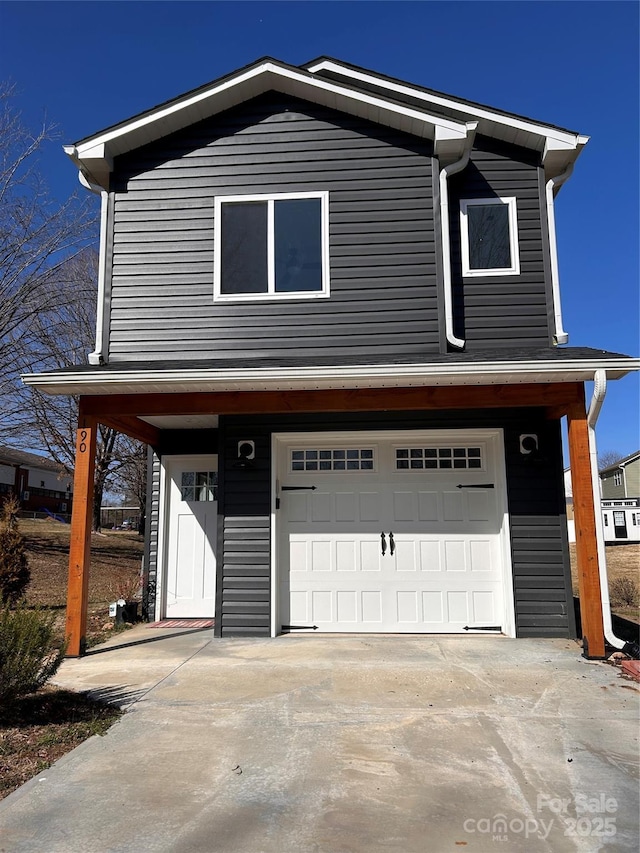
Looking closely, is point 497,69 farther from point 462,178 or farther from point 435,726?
point 435,726

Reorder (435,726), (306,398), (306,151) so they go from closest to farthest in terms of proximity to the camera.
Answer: (435,726), (306,398), (306,151)

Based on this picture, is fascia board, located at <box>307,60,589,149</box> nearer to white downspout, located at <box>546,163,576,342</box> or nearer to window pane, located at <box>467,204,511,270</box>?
white downspout, located at <box>546,163,576,342</box>

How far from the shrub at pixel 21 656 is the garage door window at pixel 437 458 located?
165 inches

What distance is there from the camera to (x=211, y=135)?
7.19 metres

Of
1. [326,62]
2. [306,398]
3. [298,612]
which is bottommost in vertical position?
[298,612]

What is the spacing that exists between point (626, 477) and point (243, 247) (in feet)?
116

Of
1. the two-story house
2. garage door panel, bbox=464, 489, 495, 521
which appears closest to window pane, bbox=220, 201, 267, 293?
garage door panel, bbox=464, 489, 495, 521

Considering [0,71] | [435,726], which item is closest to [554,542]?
[435,726]

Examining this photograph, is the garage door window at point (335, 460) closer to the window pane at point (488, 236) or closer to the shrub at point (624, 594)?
the window pane at point (488, 236)

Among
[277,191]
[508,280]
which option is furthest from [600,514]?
[277,191]

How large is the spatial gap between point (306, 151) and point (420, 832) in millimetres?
6839

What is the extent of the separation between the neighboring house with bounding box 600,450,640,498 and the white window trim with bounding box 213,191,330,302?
32476 millimetres

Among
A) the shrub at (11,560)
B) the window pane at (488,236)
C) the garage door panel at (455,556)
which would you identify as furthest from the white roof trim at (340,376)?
the shrub at (11,560)
